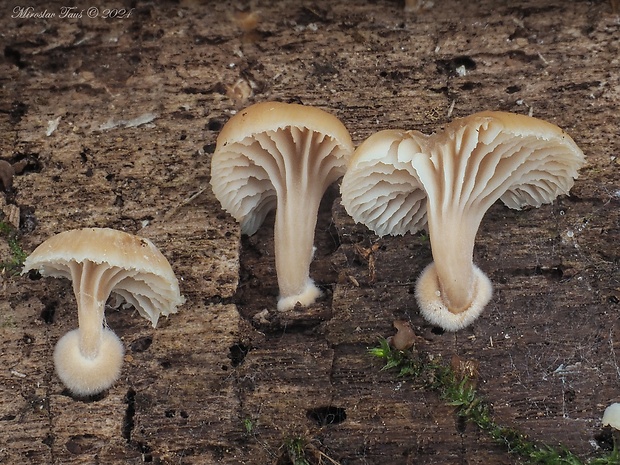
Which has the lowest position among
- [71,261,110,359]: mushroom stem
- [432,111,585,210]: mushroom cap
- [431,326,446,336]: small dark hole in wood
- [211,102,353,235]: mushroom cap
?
[431,326,446,336]: small dark hole in wood

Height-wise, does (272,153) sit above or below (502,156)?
above

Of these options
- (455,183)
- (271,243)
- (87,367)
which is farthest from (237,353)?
(455,183)

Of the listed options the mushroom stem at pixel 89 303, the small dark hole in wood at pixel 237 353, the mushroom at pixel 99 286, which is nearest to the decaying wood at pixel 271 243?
the small dark hole in wood at pixel 237 353

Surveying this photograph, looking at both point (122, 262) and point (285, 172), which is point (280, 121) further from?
point (122, 262)

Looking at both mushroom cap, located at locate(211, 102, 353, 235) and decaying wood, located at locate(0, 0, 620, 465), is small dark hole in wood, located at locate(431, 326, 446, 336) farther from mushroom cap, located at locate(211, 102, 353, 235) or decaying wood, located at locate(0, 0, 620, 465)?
mushroom cap, located at locate(211, 102, 353, 235)

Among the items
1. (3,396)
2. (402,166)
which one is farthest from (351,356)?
(3,396)

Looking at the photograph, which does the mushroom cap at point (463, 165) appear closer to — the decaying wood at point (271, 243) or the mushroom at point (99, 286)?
the decaying wood at point (271, 243)

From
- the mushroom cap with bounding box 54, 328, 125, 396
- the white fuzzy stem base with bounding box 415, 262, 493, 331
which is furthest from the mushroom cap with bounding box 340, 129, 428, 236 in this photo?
the mushroom cap with bounding box 54, 328, 125, 396
